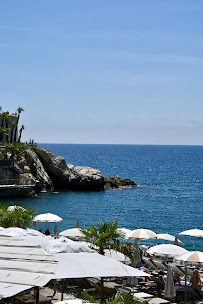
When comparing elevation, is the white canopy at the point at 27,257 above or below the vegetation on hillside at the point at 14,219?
above

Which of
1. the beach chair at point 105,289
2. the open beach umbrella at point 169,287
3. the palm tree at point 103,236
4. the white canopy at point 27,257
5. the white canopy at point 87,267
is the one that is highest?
the white canopy at point 27,257

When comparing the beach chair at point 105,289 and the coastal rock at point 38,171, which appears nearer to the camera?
the beach chair at point 105,289

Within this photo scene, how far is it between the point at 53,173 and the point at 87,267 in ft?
184

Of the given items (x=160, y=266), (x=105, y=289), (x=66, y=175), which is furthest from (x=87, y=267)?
(x=66, y=175)

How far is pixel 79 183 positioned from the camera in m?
68.9

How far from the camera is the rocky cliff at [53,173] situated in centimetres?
6303

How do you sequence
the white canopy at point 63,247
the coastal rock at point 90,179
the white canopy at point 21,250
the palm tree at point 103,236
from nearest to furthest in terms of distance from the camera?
the white canopy at point 21,250, the white canopy at point 63,247, the palm tree at point 103,236, the coastal rock at point 90,179

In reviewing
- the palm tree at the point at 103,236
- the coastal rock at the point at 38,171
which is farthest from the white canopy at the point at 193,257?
the coastal rock at the point at 38,171

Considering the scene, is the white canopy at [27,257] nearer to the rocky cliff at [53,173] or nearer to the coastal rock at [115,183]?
the rocky cliff at [53,173]

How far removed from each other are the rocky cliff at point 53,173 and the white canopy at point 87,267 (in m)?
47.2

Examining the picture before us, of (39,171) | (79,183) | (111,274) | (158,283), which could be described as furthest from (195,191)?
(111,274)

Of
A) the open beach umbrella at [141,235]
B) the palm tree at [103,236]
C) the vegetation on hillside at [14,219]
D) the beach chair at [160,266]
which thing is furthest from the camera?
the open beach umbrella at [141,235]

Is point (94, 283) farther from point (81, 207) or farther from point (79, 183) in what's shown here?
point (79, 183)

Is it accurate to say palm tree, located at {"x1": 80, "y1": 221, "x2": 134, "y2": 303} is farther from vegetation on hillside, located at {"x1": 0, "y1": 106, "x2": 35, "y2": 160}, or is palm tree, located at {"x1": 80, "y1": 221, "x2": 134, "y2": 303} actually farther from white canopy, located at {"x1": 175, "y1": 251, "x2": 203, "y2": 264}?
vegetation on hillside, located at {"x1": 0, "y1": 106, "x2": 35, "y2": 160}
